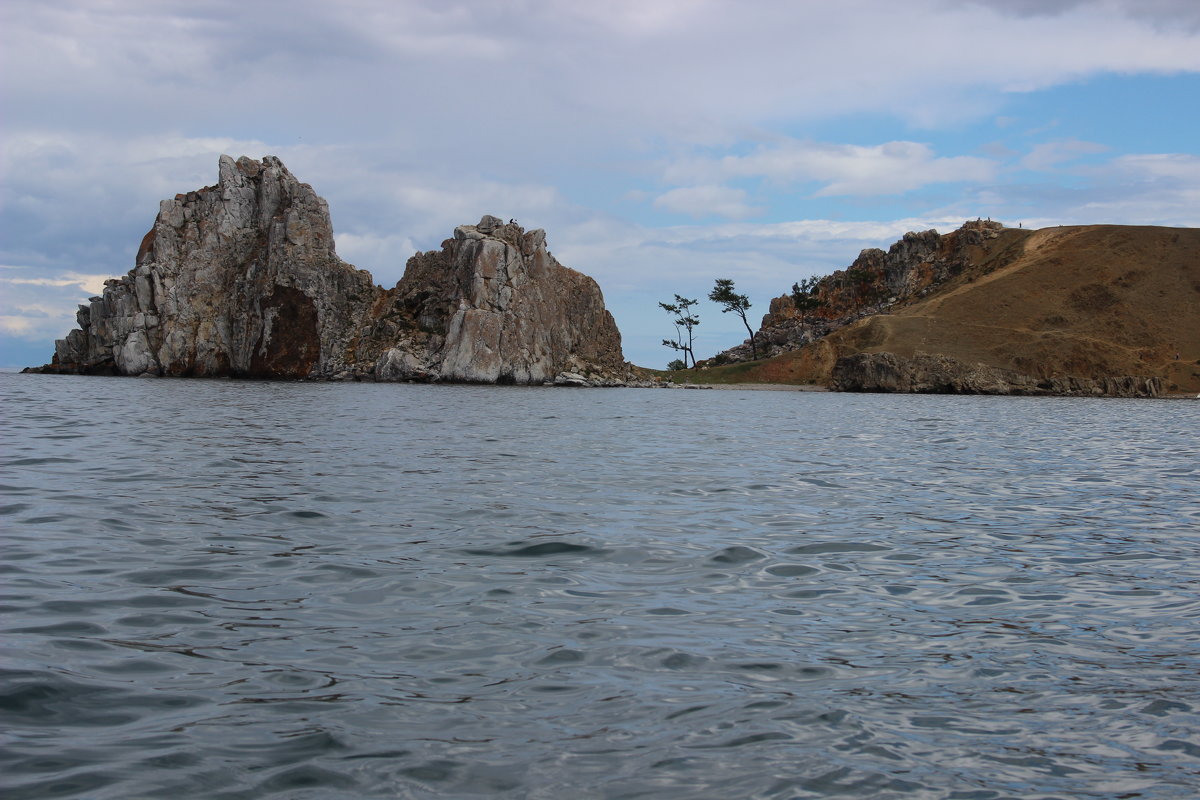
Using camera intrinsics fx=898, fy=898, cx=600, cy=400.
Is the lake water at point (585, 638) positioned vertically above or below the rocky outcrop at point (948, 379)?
below

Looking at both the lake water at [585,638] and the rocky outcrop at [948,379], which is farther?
the rocky outcrop at [948,379]

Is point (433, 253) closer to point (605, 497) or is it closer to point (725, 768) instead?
point (605, 497)

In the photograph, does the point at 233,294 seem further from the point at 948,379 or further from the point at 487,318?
the point at 948,379

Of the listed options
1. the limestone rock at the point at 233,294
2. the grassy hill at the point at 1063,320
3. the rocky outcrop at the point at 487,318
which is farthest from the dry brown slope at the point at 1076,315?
the limestone rock at the point at 233,294

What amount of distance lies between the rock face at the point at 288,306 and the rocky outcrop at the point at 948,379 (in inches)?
1632

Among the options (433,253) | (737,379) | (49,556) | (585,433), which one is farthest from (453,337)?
(49,556)

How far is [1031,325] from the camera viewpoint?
15250cm

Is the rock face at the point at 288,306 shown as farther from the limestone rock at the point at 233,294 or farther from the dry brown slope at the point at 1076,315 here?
the dry brown slope at the point at 1076,315

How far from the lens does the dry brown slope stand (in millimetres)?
138375

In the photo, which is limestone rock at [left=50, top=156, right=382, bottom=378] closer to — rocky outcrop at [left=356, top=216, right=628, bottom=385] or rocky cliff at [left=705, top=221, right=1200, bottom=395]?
rocky outcrop at [left=356, top=216, right=628, bottom=385]

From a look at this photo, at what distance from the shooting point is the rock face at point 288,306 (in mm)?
129250

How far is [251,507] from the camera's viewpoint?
17.3 m

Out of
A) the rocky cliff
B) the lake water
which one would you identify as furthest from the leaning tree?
the lake water

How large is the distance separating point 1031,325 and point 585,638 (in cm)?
16152
